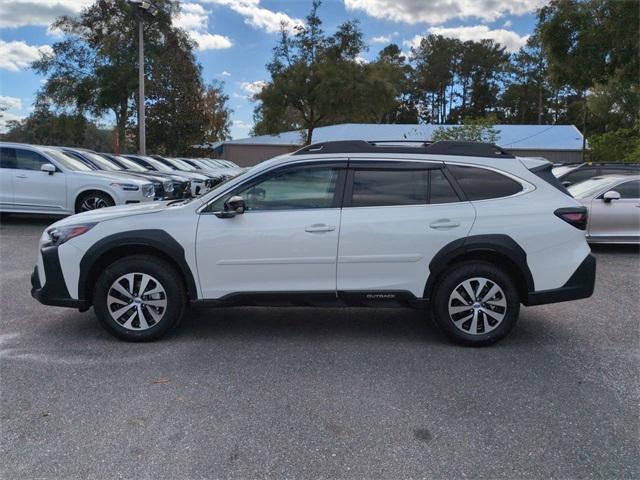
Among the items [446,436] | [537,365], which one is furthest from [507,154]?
[446,436]

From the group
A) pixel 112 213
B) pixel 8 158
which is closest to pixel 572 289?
pixel 112 213

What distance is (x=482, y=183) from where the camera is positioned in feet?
15.2

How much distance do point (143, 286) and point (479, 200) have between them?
9.82 ft

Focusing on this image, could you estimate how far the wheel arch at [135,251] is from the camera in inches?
175

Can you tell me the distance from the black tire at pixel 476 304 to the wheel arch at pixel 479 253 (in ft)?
0.25

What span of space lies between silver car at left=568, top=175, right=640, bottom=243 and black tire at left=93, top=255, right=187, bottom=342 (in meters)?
7.33

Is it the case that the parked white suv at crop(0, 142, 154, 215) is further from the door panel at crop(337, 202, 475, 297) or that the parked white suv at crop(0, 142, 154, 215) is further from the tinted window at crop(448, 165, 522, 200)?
the tinted window at crop(448, 165, 522, 200)

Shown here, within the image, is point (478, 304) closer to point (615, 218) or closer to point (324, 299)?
point (324, 299)

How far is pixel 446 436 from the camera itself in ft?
10.3

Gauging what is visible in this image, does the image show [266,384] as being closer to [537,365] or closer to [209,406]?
[209,406]

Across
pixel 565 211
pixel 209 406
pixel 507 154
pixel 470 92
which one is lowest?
pixel 209 406

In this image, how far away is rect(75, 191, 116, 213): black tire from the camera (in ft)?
35.6

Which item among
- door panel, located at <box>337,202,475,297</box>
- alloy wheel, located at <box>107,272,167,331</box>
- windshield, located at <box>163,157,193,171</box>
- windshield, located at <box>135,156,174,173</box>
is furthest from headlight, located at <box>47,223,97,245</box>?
windshield, located at <box>163,157,193,171</box>

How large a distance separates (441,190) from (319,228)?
113 centimetres
